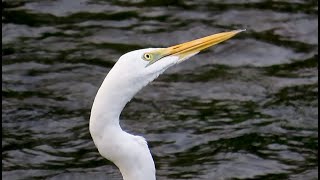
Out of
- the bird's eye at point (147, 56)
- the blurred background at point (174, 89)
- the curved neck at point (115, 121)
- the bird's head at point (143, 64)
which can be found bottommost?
the blurred background at point (174, 89)

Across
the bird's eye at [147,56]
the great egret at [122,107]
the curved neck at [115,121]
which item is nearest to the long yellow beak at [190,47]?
the great egret at [122,107]

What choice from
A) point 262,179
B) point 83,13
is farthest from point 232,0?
point 262,179

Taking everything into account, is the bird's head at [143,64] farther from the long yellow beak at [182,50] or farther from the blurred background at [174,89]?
the blurred background at [174,89]

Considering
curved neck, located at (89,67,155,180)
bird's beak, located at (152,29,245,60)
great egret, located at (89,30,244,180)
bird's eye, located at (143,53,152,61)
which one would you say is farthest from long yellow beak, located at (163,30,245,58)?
curved neck, located at (89,67,155,180)

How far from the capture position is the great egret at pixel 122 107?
6.12 m

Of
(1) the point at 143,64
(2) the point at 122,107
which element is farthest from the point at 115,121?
(1) the point at 143,64

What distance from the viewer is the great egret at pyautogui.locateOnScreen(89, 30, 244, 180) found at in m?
6.12

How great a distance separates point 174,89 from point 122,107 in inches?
196

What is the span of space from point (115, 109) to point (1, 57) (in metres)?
5.85

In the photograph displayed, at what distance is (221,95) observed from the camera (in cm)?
1099

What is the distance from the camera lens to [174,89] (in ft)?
36.6

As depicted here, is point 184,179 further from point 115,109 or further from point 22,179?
point 115,109

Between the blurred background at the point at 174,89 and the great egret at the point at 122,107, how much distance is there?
10.7ft

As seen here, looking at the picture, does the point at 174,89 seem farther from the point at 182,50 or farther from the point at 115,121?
the point at 115,121
